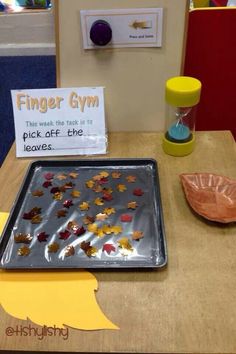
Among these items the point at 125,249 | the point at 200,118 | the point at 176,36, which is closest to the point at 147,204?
the point at 125,249

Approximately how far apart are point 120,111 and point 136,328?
1.84ft

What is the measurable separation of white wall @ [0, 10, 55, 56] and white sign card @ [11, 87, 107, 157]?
196 centimetres

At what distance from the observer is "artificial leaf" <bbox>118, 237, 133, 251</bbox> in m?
0.62

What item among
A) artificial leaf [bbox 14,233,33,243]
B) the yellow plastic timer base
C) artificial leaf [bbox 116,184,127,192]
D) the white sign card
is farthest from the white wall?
artificial leaf [bbox 14,233,33,243]

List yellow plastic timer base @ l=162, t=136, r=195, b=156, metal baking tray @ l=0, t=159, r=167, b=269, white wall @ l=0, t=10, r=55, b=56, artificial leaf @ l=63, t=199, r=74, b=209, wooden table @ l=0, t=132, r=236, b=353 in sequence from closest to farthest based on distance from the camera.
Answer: wooden table @ l=0, t=132, r=236, b=353, metal baking tray @ l=0, t=159, r=167, b=269, artificial leaf @ l=63, t=199, r=74, b=209, yellow plastic timer base @ l=162, t=136, r=195, b=156, white wall @ l=0, t=10, r=55, b=56

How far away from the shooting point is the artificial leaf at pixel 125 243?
24.4 inches

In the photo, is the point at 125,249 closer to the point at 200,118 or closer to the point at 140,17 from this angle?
the point at 140,17

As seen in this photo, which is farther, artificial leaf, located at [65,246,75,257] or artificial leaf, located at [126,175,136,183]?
artificial leaf, located at [126,175,136,183]

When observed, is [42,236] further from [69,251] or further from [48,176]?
[48,176]

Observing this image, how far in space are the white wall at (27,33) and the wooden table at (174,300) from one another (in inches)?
86.0

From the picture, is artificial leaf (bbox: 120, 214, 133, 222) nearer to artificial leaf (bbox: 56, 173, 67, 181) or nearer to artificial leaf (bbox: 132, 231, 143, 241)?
artificial leaf (bbox: 132, 231, 143, 241)

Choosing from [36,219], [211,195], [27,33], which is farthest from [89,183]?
[27,33]

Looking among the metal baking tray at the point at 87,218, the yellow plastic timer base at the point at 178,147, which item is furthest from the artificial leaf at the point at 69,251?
the yellow plastic timer base at the point at 178,147

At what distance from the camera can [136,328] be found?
0.51m
